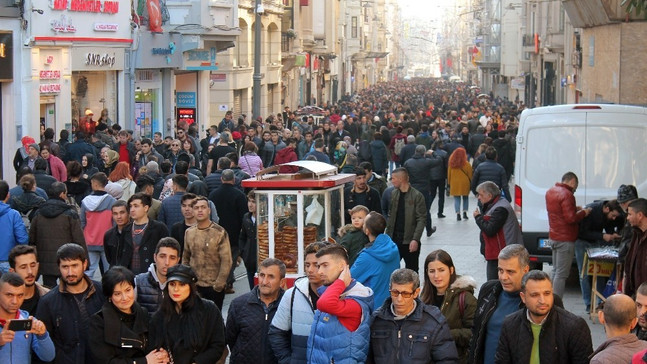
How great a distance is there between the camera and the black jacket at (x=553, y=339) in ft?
23.8

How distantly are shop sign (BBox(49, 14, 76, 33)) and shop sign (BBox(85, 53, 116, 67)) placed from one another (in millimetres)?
1329

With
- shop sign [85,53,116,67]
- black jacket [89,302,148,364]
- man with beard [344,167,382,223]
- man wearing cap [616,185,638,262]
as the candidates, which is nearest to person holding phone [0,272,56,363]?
black jacket [89,302,148,364]

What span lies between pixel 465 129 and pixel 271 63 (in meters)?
21.5

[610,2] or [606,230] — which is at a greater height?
[610,2]

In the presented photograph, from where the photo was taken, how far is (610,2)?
2566cm

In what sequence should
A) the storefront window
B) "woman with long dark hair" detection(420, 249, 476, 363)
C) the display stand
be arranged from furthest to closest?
the storefront window → the display stand → "woman with long dark hair" detection(420, 249, 476, 363)

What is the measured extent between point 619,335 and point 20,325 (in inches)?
133

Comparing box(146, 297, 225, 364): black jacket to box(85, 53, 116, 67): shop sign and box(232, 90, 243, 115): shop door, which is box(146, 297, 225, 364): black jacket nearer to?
box(85, 53, 116, 67): shop sign

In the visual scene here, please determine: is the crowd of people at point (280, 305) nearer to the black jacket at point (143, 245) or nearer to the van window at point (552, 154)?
the black jacket at point (143, 245)

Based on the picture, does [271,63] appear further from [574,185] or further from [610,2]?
[574,185]

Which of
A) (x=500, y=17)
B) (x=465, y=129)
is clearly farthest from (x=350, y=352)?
(x=500, y=17)

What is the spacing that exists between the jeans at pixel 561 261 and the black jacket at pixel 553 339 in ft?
20.1

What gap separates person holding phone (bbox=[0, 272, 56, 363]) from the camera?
7496 mm

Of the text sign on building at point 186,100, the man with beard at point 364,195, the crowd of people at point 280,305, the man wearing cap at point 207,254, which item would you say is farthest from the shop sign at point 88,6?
the man wearing cap at point 207,254
